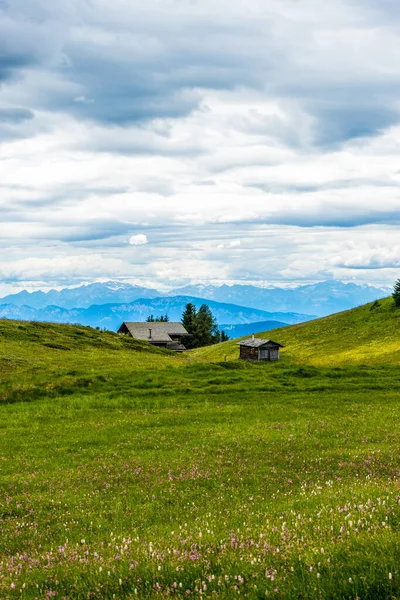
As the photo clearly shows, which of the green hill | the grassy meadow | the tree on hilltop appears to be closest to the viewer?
the grassy meadow

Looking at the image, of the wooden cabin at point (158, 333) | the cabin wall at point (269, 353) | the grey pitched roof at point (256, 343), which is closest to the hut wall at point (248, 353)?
the grey pitched roof at point (256, 343)

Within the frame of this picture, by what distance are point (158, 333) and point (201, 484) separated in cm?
12877

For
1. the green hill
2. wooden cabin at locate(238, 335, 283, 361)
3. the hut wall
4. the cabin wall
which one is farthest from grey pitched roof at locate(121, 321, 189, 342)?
the cabin wall

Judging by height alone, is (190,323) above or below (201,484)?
above

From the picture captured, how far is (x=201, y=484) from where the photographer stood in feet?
58.1

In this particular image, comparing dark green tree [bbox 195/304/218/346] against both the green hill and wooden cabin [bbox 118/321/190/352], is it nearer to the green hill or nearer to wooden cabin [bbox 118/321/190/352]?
the green hill

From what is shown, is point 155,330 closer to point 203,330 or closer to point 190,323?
point 190,323

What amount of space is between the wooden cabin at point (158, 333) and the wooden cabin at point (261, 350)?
101ft

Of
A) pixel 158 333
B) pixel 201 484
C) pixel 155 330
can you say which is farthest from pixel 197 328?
pixel 201 484

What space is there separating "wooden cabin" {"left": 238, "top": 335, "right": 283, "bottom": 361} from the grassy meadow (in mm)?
61103

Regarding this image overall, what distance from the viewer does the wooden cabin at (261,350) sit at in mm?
117213

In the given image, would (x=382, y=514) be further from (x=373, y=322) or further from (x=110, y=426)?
(x=373, y=322)

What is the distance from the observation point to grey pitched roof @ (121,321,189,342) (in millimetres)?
143125

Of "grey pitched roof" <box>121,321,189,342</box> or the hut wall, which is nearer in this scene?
the hut wall
